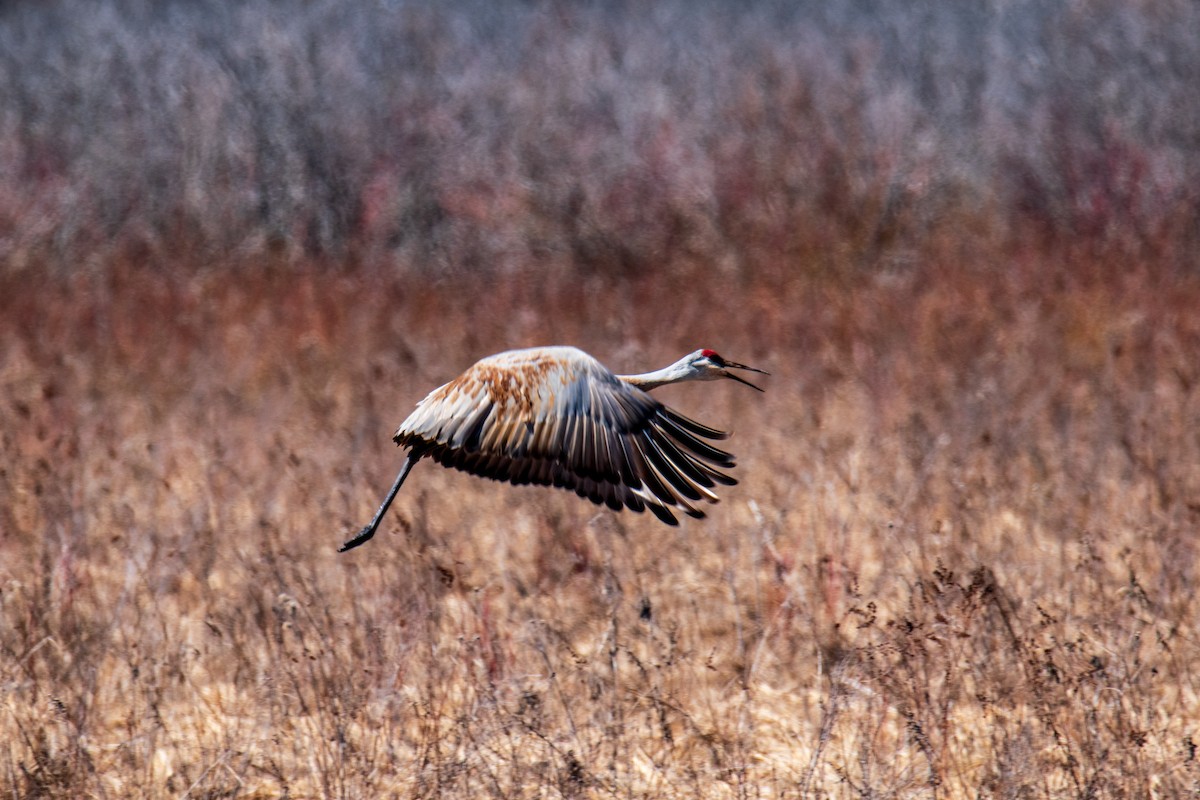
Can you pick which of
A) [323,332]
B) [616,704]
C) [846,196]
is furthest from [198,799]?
[846,196]

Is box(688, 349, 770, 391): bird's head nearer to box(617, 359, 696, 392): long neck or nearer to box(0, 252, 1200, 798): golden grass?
box(617, 359, 696, 392): long neck

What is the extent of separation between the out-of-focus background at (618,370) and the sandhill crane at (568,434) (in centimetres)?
Answer: 51

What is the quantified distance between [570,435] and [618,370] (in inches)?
123

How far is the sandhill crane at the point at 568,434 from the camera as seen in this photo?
4.11 metres

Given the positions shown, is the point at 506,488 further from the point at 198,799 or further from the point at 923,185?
the point at 923,185

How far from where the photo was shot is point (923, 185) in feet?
32.8

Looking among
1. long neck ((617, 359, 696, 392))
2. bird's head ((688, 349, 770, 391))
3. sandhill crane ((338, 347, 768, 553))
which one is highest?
bird's head ((688, 349, 770, 391))

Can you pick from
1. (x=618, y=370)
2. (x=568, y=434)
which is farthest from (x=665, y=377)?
(x=618, y=370)

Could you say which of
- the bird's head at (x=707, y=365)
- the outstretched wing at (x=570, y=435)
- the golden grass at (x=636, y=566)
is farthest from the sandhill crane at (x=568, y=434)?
the golden grass at (x=636, y=566)

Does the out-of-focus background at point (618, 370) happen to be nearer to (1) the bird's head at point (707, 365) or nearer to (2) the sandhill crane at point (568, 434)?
(2) the sandhill crane at point (568, 434)

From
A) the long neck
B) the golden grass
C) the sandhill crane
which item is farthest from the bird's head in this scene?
the golden grass

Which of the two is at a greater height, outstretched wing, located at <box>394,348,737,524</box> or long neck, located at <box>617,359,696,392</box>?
long neck, located at <box>617,359,696,392</box>

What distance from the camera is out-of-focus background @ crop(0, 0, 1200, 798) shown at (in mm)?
4250

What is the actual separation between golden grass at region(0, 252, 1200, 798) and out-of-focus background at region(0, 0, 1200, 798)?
3cm
